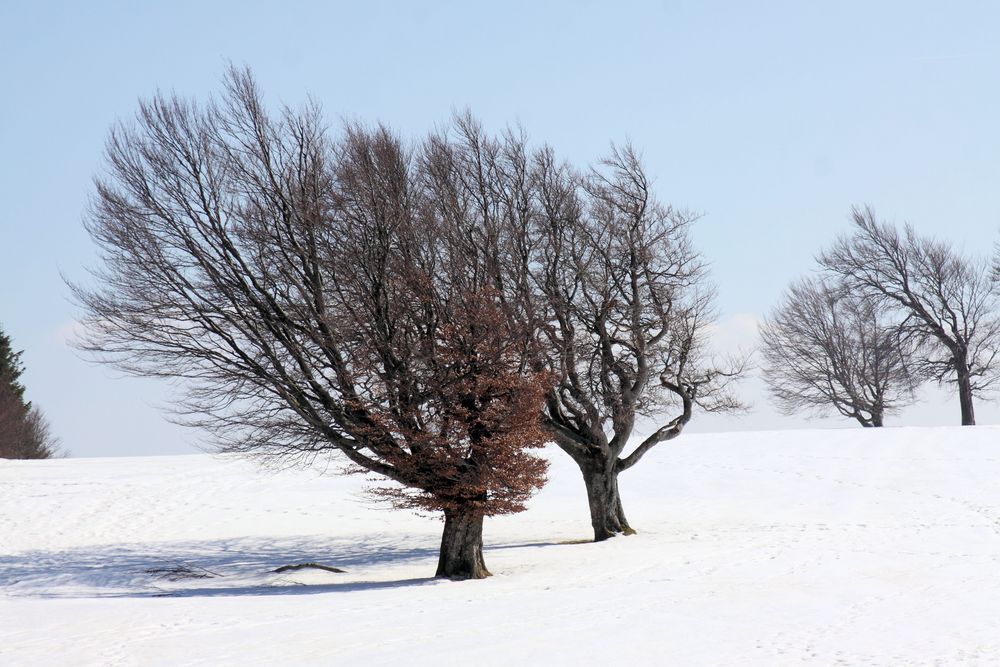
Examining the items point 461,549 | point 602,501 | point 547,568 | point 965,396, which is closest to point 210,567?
point 461,549

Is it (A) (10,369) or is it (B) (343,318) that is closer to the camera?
(B) (343,318)

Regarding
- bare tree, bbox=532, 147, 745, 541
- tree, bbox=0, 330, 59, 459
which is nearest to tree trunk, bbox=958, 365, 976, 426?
bare tree, bbox=532, 147, 745, 541

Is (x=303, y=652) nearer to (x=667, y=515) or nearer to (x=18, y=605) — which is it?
(x=18, y=605)

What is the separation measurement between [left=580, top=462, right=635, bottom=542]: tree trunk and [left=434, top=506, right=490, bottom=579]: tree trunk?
204 inches

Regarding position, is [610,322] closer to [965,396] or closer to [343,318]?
[343,318]

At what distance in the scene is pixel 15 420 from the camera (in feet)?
176

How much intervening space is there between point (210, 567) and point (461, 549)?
593cm

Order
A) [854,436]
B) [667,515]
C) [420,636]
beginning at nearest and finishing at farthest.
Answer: [420,636], [667,515], [854,436]

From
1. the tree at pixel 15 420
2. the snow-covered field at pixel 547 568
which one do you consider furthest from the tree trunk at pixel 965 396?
the tree at pixel 15 420

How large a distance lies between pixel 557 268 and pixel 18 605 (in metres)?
12.7

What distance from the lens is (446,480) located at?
17203mm

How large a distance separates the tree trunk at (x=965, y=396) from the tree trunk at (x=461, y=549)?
30.9 m

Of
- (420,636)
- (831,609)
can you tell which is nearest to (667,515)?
(831,609)

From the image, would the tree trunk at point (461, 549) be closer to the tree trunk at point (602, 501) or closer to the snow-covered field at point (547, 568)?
the snow-covered field at point (547, 568)
